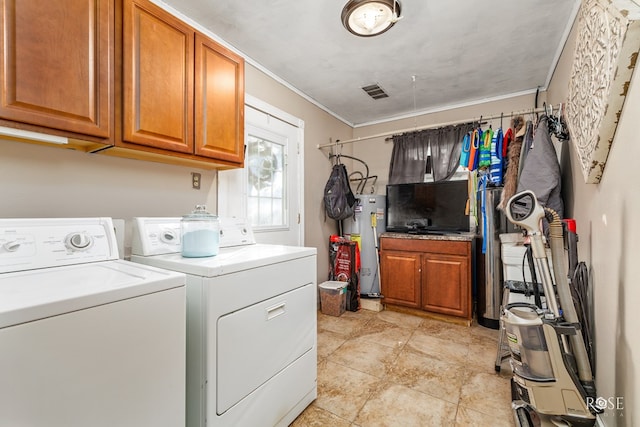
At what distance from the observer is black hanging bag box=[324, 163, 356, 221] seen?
342 centimetres

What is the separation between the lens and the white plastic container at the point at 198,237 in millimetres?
1468

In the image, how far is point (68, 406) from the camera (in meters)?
0.75

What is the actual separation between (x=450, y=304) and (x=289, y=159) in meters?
2.23

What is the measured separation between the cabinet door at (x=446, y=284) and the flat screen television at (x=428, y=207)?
1.44 ft

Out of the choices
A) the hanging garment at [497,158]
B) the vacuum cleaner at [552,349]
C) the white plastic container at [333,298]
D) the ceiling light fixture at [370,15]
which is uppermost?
the ceiling light fixture at [370,15]

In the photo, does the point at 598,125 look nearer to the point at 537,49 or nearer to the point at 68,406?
the point at 537,49

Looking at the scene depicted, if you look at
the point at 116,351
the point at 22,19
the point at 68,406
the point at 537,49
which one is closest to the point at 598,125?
the point at 537,49

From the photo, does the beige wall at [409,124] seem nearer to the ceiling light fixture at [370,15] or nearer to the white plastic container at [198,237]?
the ceiling light fixture at [370,15]

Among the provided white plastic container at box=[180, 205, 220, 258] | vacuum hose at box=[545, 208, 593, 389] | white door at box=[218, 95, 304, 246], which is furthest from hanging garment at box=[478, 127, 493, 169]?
white plastic container at box=[180, 205, 220, 258]

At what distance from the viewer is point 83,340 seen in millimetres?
781

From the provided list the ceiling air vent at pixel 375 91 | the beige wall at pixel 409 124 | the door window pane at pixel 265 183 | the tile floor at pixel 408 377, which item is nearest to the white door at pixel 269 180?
the door window pane at pixel 265 183

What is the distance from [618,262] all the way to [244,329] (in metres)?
1.66

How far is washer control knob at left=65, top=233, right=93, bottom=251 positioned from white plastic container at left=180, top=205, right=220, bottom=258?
39 cm

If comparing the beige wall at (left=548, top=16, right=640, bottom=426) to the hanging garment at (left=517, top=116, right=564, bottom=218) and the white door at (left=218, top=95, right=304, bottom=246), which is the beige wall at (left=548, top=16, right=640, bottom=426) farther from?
the white door at (left=218, top=95, right=304, bottom=246)
